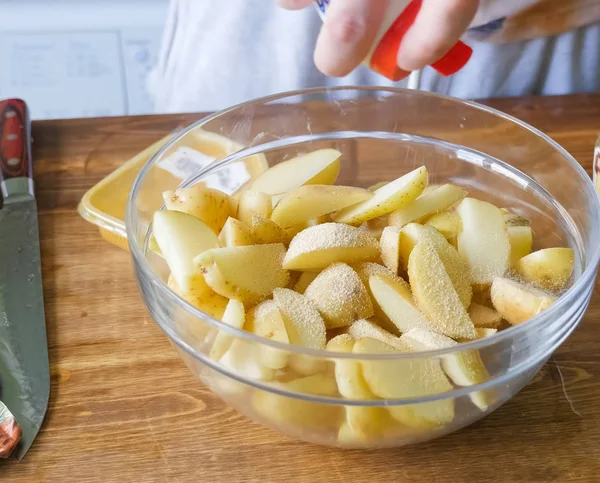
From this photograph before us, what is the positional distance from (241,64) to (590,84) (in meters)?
0.63

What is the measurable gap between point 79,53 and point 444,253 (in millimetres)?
1589

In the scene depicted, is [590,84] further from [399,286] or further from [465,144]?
[399,286]

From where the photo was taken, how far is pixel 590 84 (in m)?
1.31

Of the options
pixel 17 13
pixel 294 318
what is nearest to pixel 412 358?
pixel 294 318

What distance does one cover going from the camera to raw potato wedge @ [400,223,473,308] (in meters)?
0.62

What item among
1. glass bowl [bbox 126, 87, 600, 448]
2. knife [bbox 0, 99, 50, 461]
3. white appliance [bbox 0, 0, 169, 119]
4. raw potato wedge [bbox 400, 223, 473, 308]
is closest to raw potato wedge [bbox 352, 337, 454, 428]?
glass bowl [bbox 126, 87, 600, 448]

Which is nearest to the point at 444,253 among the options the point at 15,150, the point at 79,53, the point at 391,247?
the point at 391,247

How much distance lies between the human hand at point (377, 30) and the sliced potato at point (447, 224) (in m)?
0.20

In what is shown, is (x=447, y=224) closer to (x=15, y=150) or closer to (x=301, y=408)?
(x=301, y=408)

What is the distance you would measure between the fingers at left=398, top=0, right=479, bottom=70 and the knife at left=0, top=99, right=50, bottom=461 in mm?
487

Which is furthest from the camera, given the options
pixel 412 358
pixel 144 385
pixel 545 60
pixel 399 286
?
pixel 545 60

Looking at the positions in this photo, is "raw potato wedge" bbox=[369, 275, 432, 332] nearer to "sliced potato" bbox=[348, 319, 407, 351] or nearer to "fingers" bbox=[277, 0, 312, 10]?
"sliced potato" bbox=[348, 319, 407, 351]

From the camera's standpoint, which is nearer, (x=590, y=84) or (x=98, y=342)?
(x=98, y=342)

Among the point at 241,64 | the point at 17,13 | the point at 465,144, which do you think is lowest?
the point at 17,13
